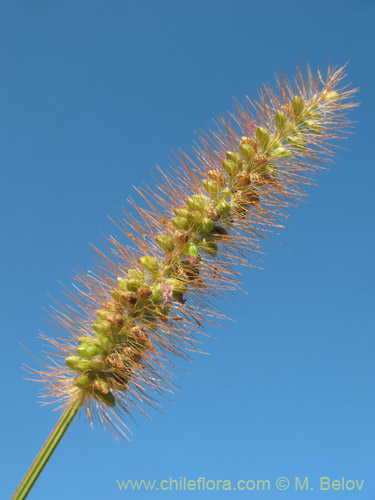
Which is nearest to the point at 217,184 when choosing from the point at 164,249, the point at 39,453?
the point at 164,249

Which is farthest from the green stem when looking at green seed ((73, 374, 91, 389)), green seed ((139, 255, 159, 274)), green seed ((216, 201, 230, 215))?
green seed ((216, 201, 230, 215))

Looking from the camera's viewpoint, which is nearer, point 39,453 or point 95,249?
point 39,453

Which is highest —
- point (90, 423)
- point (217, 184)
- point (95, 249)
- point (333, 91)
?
point (333, 91)

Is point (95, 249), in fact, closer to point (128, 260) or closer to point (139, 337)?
point (128, 260)

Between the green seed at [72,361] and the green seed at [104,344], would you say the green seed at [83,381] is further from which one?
the green seed at [104,344]

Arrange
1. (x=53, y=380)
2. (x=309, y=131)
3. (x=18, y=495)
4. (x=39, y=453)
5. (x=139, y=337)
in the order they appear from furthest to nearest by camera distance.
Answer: (x=309, y=131)
(x=53, y=380)
(x=139, y=337)
(x=39, y=453)
(x=18, y=495)

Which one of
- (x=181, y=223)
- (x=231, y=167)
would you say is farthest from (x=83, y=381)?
(x=231, y=167)

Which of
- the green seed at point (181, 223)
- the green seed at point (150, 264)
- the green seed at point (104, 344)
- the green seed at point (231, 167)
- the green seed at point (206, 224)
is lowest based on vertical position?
the green seed at point (104, 344)

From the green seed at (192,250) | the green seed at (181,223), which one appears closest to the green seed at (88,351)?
the green seed at (192,250)
